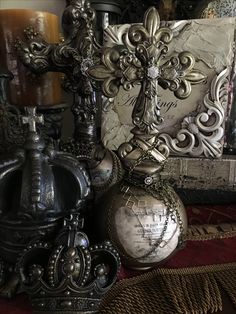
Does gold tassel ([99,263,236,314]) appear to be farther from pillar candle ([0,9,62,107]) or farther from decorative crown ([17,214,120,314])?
pillar candle ([0,9,62,107])

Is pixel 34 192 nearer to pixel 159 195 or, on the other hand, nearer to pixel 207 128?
pixel 159 195

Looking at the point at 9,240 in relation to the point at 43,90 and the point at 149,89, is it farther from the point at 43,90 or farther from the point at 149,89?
the point at 43,90

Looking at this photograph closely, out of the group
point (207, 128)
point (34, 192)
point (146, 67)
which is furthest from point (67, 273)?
point (207, 128)

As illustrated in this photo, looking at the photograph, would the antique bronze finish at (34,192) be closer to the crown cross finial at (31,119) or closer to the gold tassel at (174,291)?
the crown cross finial at (31,119)

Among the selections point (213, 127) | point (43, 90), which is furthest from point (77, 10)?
point (213, 127)

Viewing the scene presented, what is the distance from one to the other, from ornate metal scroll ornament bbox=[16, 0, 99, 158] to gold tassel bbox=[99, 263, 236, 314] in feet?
0.59

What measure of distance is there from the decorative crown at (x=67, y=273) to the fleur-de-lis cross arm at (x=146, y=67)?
15 cm

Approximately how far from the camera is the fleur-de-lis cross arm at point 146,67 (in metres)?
0.40

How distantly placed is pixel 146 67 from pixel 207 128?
0.24 meters

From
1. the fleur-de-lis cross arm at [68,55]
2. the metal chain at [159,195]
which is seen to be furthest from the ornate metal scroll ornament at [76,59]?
the metal chain at [159,195]

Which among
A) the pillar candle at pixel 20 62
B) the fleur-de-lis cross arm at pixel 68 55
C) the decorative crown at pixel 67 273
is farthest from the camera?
the pillar candle at pixel 20 62

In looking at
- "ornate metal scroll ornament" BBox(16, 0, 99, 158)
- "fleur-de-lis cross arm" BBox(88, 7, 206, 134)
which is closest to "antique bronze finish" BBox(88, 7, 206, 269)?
"fleur-de-lis cross arm" BBox(88, 7, 206, 134)

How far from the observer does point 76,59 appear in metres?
0.52

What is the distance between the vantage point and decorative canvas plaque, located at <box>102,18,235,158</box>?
0.60 m
